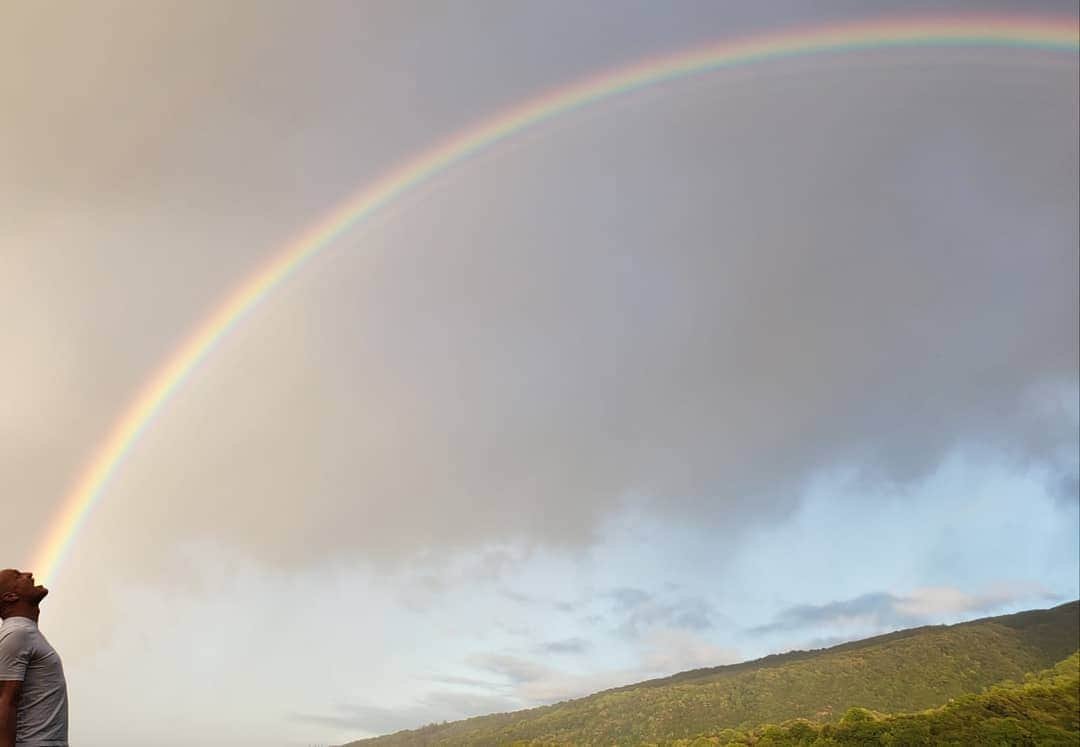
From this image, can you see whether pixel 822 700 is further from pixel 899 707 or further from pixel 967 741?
pixel 967 741

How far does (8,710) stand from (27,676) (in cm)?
28

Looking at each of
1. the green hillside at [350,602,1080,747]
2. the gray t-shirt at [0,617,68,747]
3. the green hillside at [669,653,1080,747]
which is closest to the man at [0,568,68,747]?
the gray t-shirt at [0,617,68,747]

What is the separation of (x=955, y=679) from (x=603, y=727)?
84.7 m

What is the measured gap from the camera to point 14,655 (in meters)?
6.12

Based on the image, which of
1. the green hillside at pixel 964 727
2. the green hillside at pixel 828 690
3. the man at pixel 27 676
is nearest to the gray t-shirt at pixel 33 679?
the man at pixel 27 676

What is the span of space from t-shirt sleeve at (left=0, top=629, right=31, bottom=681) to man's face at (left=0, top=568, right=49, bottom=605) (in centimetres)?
42

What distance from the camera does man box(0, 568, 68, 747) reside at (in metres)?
6.09

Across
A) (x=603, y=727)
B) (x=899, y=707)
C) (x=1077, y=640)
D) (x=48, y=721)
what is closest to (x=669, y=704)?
(x=603, y=727)

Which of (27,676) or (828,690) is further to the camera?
(828,690)

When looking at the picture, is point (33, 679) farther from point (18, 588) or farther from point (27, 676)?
point (18, 588)

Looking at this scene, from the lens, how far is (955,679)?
17162 centimetres

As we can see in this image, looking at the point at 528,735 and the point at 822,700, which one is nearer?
the point at 822,700

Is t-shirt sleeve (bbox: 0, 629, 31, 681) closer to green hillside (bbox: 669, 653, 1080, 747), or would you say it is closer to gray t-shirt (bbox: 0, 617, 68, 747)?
gray t-shirt (bbox: 0, 617, 68, 747)

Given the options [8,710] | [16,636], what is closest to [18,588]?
[16,636]
